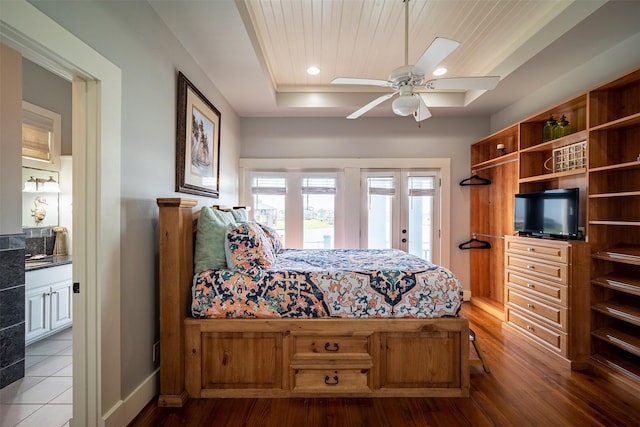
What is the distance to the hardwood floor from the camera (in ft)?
5.76

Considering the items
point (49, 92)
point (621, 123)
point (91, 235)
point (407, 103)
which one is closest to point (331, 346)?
point (91, 235)

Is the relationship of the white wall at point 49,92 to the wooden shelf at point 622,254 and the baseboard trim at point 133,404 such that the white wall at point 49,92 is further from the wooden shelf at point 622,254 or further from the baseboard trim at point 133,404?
the wooden shelf at point 622,254

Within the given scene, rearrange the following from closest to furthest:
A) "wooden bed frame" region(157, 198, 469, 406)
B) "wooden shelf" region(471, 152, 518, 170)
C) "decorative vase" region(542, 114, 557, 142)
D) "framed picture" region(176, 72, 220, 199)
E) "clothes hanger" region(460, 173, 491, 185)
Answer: "wooden bed frame" region(157, 198, 469, 406), "framed picture" region(176, 72, 220, 199), "decorative vase" region(542, 114, 557, 142), "wooden shelf" region(471, 152, 518, 170), "clothes hanger" region(460, 173, 491, 185)

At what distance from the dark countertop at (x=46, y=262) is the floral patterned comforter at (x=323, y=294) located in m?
1.84

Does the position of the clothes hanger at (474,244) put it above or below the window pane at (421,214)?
below

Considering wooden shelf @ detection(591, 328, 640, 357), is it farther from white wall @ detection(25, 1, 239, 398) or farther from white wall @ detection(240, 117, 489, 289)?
white wall @ detection(25, 1, 239, 398)

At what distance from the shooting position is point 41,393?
2.02 meters

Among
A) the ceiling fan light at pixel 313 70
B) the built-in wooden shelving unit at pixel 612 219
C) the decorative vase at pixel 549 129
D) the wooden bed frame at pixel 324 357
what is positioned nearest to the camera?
the wooden bed frame at pixel 324 357

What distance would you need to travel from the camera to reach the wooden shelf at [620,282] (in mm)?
2047

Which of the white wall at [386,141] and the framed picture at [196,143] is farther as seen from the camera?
the white wall at [386,141]

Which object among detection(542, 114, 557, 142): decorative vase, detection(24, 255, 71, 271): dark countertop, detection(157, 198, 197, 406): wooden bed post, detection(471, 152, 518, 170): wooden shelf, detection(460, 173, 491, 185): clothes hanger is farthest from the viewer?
detection(460, 173, 491, 185): clothes hanger

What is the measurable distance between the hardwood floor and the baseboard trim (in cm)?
5

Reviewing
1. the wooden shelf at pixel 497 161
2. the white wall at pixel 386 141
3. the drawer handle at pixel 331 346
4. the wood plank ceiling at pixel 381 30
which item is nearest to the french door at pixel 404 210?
the white wall at pixel 386 141

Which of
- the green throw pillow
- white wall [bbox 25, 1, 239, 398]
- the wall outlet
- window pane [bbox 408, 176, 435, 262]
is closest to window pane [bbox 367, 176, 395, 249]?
window pane [bbox 408, 176, 435, 262]
